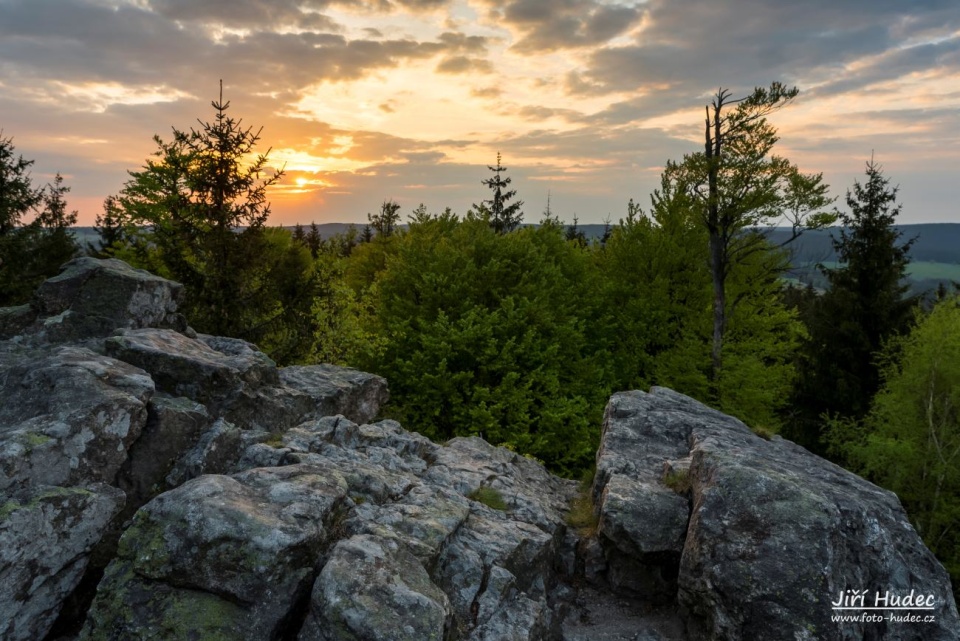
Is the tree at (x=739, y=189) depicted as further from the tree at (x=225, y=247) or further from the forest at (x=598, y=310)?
the tree at (x=225, y=247)

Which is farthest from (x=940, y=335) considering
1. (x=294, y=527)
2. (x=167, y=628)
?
(x=167, y=628)

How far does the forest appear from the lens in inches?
857

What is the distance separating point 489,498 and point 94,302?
9.32 meters

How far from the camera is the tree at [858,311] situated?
3059cm

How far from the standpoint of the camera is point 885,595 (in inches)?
349

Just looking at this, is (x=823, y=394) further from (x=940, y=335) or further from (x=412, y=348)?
(x=412, y=348)

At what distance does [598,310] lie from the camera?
101ft

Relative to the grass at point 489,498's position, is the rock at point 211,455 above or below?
above

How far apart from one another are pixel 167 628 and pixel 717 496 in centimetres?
845

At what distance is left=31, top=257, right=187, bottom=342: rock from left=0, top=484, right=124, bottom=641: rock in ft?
17.3

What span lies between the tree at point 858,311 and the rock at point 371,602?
101ft

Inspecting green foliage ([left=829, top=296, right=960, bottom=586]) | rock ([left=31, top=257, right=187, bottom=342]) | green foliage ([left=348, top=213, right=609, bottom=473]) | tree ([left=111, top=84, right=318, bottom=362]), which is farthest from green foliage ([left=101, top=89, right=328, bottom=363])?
green foliage ([left=829, top=296, right=960, bottom=586])

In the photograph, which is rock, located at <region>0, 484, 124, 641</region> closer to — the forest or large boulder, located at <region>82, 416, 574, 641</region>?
large boulder, located at <region>82, 416, 574, 641</region>

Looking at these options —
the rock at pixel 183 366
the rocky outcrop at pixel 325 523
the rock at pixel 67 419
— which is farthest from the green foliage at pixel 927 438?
the rock at pixel 67 419
